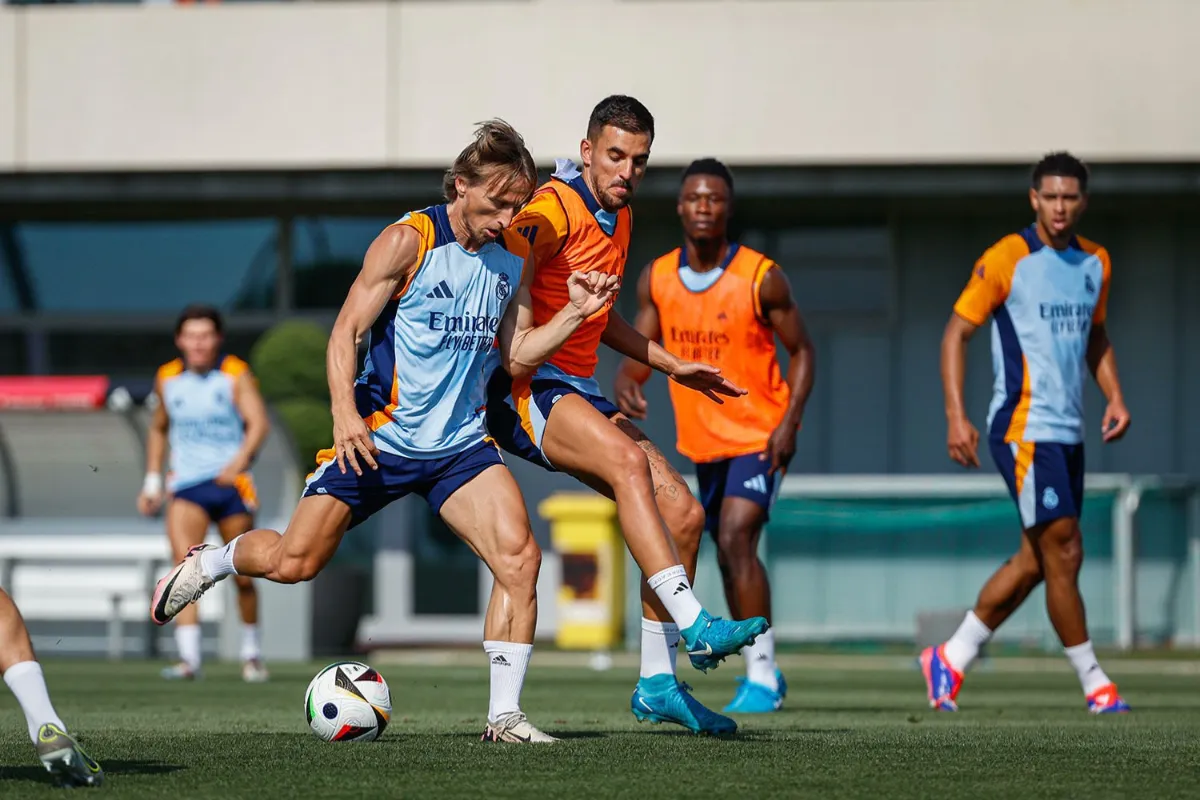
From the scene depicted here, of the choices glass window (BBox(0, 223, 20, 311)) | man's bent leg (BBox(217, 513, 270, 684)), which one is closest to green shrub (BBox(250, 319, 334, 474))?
glass window (BBox(0, 223, 20, 311))

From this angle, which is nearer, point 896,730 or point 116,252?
point 896,730

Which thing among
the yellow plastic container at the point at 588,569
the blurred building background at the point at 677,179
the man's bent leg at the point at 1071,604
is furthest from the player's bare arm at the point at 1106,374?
the yellow plastic container at the point at 588,569

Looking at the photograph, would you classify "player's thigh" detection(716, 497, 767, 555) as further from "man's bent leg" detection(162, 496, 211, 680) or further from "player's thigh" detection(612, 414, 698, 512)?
"man's bent leg" detection(162, 496, 211, 680)

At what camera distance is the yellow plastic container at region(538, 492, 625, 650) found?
1869 centimetres

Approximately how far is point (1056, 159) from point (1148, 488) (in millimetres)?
10677

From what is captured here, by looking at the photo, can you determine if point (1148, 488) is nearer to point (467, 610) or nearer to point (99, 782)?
point (467, 610)

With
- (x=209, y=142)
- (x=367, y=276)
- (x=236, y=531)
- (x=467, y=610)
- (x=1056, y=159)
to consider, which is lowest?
(x=467, y=610)

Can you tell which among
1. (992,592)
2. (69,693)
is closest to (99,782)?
(992,592)

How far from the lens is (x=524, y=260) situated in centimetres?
685

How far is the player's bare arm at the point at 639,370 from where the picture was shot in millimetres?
8812

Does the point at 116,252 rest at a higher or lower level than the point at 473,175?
higher

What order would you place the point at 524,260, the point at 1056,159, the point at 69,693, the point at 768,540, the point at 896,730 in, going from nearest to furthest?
the point at 524,260
the point at 896,730
the point at 1056,159
the point at 69,693
the point at 768,540

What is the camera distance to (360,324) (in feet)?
20.8

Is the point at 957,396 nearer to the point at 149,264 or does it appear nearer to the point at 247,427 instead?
the point at 247,427
